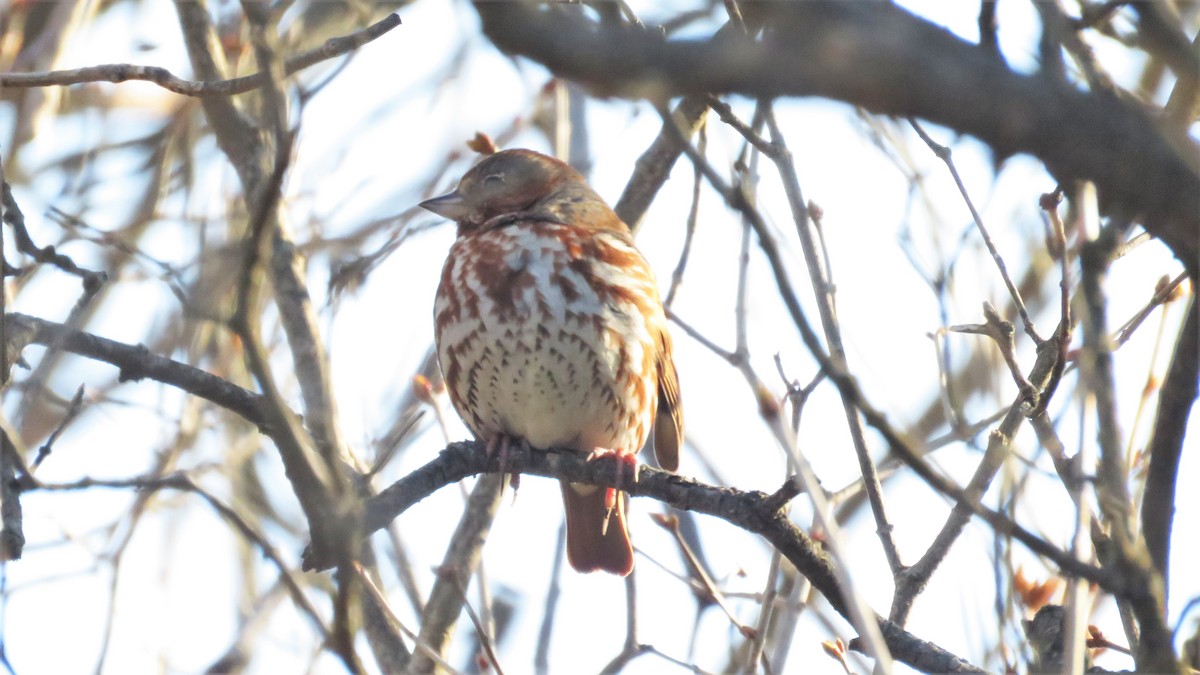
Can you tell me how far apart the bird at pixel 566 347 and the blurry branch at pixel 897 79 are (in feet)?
11.0

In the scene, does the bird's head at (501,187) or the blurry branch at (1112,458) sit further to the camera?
the bird's head at (501,187)

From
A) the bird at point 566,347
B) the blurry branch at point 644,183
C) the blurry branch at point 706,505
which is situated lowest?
the blurry branch at point 706,505

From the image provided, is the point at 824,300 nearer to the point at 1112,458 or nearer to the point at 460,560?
the point at 1112,458

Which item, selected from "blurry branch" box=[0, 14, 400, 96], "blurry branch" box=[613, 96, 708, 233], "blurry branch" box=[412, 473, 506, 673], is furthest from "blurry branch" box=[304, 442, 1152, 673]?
"blurry branch" box=[613, 96, 708, 233]

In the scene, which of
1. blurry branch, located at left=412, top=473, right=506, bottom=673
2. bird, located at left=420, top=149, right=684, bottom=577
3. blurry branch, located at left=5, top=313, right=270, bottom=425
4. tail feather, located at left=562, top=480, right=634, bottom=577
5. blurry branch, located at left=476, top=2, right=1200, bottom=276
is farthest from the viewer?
tail feather, located at left=562, top=480, right=634, bottom=577

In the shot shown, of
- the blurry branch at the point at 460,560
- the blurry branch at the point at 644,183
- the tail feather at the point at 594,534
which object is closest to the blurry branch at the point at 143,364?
the blurry branch at the point at 460,560

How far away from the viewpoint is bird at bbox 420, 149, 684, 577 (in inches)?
220

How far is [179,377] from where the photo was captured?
3.90m

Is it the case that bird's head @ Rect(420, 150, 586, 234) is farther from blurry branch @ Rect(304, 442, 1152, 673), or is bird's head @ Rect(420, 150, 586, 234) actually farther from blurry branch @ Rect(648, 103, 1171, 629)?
blurry branch @ Rect(648, 103, 1171, 629)

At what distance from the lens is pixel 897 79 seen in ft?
5.73

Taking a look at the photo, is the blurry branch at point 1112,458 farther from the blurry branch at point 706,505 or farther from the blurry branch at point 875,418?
the blurry branch at point 706,505

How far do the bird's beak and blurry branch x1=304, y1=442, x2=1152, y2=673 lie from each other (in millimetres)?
1703

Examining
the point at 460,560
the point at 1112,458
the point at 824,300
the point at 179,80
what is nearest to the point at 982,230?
the point at 824,300

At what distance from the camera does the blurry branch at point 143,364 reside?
3861 mm
